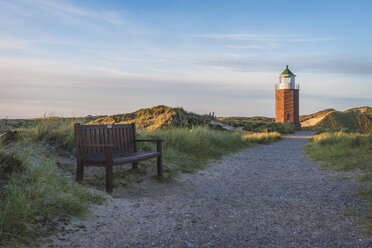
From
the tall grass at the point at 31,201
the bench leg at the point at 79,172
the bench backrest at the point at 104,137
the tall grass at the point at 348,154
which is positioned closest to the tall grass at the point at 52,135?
the bench backrest at the point at 104,137

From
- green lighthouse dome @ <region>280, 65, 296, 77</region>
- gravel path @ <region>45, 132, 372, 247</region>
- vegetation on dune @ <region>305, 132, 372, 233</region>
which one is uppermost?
green lighthouse dome @ <region>280, 65, 296, 77</region>

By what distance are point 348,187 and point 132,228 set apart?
446 centimetres

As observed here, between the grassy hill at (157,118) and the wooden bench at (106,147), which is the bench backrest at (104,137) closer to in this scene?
the wooden bench at (106,147)

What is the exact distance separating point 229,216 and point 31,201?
2532 mm

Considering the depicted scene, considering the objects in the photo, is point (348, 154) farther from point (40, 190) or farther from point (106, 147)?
point (40, 190)

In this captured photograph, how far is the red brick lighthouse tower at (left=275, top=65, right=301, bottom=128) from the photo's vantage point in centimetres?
3794

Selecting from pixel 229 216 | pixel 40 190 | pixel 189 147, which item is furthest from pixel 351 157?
pixel 40 190

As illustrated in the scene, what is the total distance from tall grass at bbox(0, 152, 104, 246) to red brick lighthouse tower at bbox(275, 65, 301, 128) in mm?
35986

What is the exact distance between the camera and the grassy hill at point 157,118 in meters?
17.4

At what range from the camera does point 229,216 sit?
4473 mm

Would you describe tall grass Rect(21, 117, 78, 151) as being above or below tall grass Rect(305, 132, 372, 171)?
above

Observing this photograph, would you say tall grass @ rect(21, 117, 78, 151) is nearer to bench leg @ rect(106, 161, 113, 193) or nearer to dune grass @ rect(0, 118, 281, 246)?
dune grass @ rect(0, 118, 281, 246)

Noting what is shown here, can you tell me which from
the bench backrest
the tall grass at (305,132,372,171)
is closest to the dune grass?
the bench backrest

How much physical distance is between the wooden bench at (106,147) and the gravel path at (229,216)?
1.97 ft
